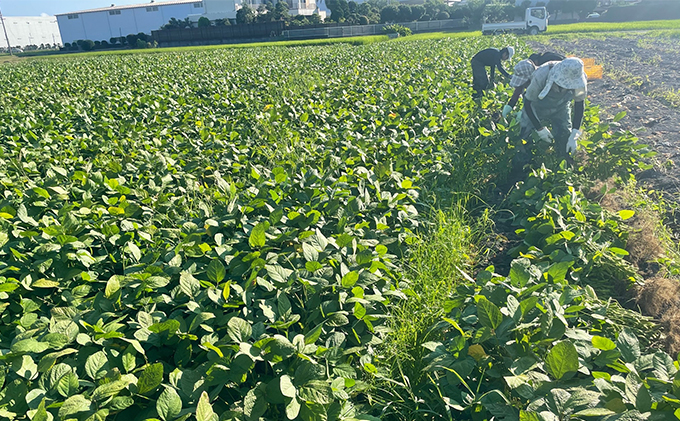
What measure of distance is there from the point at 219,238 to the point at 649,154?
430cm

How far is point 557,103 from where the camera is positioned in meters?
5.05

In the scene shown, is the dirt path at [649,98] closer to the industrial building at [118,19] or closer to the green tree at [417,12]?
the green tree at [417,12]

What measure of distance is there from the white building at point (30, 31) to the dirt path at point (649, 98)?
3448 inches

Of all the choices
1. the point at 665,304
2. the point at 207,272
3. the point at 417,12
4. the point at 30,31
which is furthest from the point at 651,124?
the point at 30,31

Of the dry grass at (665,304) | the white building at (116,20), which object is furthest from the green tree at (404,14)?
the dry grass at (665,304)

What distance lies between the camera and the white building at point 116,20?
68375 mm

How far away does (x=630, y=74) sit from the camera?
469 inches

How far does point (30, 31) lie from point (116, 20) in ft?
70.2

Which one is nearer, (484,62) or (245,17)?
(484,62)

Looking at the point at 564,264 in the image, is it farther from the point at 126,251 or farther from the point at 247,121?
the point at 247,121

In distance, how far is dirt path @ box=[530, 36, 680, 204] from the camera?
4762 mm

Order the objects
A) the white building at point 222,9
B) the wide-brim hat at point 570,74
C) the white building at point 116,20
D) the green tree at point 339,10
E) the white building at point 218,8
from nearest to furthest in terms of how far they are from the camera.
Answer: the wide-brim hat at point 570,74, the green tree at point 339,10, the white building at point 222,9, the white building at point 218,8, the white building at point 116,20

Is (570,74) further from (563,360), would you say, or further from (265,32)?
(265,32)

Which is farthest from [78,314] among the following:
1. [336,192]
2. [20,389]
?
[336,192]
